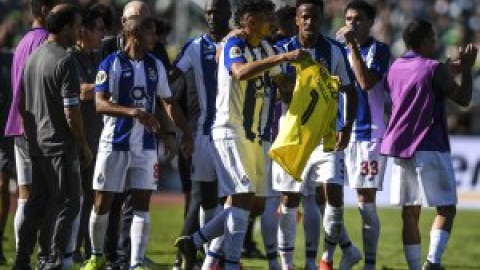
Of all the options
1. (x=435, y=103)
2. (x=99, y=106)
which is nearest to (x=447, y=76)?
(x=435, y=103)

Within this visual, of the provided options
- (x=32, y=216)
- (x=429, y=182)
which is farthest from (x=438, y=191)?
(x=32, y=216)

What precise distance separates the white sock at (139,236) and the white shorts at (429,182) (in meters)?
2.44

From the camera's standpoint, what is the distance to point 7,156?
1537cm

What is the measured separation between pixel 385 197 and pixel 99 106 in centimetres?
1519

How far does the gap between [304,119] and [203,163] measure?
169 centimetres

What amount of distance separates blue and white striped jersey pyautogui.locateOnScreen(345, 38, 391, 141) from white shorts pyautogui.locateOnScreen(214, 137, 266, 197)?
2.21 metres

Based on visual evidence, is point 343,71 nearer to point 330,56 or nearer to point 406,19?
point 330,56

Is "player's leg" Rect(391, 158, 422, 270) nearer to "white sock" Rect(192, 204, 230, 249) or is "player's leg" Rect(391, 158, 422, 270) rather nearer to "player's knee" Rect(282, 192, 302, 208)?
"player's knee" Rect(282, 192, 302, 208)

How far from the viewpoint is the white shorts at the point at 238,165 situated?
1167 centimetres

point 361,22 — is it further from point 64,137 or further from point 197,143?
point 64,137

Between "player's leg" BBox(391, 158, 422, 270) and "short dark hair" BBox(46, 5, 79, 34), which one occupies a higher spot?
"short dark hair" BBox(46, 5, 79, 34)

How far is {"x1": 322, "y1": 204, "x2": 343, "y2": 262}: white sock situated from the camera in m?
13.2

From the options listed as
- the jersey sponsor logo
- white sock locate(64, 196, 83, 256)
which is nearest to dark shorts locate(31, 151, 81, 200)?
white sock locate(64, 196, 83, 256)

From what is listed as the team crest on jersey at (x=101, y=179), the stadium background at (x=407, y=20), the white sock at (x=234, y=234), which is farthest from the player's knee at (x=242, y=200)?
the stadium background at (x=407, y=20)
